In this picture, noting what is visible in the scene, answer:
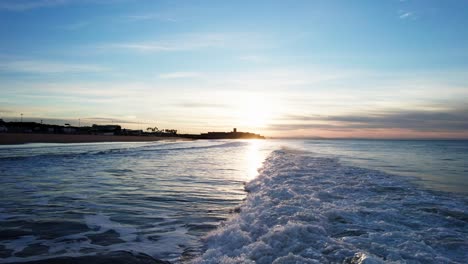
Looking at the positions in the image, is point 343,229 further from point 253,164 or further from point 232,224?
point 253,164

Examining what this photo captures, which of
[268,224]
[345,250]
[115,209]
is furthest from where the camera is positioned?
[115,209]

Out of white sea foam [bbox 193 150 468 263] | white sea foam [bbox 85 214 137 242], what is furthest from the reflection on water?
white sea foam [bbox 193 150 468 263]

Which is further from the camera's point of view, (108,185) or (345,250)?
(108,185)

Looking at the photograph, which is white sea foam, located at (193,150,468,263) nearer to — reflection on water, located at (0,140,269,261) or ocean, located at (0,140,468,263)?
ocean, located at (0,140,468,263)

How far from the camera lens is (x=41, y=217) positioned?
23.3 feet

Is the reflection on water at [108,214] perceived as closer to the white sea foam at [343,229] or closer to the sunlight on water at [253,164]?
the white sea foam at [343,229]

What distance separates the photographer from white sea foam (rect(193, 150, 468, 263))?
4840 mm

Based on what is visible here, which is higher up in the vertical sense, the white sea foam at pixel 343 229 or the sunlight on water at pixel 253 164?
the white sea foam at pixel 343 229

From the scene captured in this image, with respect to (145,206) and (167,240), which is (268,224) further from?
(145,206)

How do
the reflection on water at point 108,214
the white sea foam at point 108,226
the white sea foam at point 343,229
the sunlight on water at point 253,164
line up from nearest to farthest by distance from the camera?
the white sea foam at point 343,229, the reflection on water at point 108,214, the white sea foam at point 108,226, the sunlight on water at point 253,164

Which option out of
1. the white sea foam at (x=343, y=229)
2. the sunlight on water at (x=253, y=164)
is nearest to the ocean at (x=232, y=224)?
the white sea foam at (x=343, y=229)

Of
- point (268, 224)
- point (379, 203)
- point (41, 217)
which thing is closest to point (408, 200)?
point (379, 203)

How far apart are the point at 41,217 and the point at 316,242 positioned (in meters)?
6.03

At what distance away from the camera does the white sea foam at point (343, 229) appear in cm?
484
